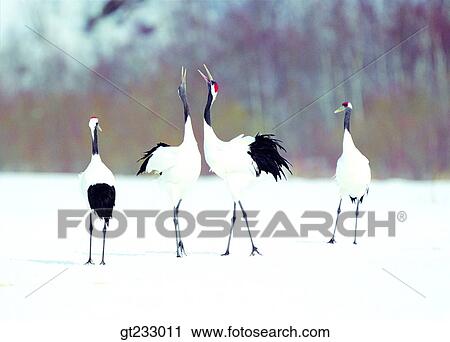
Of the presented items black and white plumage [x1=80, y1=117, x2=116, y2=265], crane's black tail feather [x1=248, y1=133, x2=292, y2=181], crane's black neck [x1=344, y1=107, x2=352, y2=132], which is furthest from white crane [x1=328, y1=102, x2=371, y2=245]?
black and white plumage [x1=80, y1=117, x2=116, y2=265]

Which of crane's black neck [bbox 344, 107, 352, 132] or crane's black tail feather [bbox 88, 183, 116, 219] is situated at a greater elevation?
crane's black neck [bbox 344, 107, 352, 132]

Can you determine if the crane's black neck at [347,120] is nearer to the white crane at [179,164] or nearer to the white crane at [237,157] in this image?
the white crane at [237,157]

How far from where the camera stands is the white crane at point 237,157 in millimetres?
4457

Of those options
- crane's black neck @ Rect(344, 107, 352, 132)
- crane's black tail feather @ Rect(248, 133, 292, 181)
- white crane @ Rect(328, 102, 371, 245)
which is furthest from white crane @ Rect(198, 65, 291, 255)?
crane's black neck @ Rect(344, 107, 352, 132)

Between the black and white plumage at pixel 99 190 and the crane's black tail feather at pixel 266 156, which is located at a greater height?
the crane's black tail feather at pixel 266 156

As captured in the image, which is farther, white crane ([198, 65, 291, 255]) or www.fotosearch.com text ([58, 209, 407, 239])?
www.fotosearch.com text ([58, 209, 407, 239])

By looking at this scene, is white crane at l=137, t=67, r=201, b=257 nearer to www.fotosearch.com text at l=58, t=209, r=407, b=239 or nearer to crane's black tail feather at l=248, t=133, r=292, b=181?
crane's black tail feather at l=248, t=133, r=292, b=181

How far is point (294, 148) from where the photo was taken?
9133mm

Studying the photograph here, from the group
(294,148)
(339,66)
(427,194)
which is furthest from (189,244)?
(339,66)

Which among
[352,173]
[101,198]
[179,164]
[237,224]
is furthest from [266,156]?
[237,224]

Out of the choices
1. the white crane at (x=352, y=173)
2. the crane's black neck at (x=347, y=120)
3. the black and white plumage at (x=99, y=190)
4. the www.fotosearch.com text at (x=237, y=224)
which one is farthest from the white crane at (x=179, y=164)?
the crane's black neck at (x=347, y=120)

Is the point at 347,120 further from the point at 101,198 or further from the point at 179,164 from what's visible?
the point at 101,198

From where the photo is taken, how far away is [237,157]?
14.7 ft

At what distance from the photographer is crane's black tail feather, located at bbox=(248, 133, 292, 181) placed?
4.55m
